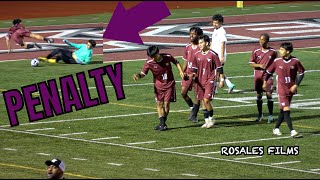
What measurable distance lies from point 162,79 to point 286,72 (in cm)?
304

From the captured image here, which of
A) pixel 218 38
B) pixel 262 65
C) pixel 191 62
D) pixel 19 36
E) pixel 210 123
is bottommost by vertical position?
pixel 19 36

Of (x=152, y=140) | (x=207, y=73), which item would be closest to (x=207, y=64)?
(x=207, y=73)

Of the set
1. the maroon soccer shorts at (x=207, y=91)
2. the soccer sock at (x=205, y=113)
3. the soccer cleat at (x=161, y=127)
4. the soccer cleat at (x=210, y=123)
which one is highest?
the maroon soccer shorts at (x=207, y=91)

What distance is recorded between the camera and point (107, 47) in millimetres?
45000

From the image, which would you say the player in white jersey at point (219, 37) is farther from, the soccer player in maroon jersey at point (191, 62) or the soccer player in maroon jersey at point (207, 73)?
the soccer player in maroon jersey at point (207, 73)

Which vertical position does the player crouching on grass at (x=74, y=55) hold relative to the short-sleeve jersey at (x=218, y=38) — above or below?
below

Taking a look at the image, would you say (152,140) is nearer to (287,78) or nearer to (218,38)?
(287,78)

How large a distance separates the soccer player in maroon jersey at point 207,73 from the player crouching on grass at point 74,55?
12.8 meters

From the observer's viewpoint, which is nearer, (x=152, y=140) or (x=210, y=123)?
(x=152, y=140)

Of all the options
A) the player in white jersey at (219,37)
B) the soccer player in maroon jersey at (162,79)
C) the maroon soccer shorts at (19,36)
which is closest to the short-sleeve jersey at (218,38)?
the player in white jersey at (219,37)

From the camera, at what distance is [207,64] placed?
87.9 feet

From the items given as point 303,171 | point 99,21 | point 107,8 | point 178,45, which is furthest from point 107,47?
point 303,171

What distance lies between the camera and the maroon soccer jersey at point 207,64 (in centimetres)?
2672

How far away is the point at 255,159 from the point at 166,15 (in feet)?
102
